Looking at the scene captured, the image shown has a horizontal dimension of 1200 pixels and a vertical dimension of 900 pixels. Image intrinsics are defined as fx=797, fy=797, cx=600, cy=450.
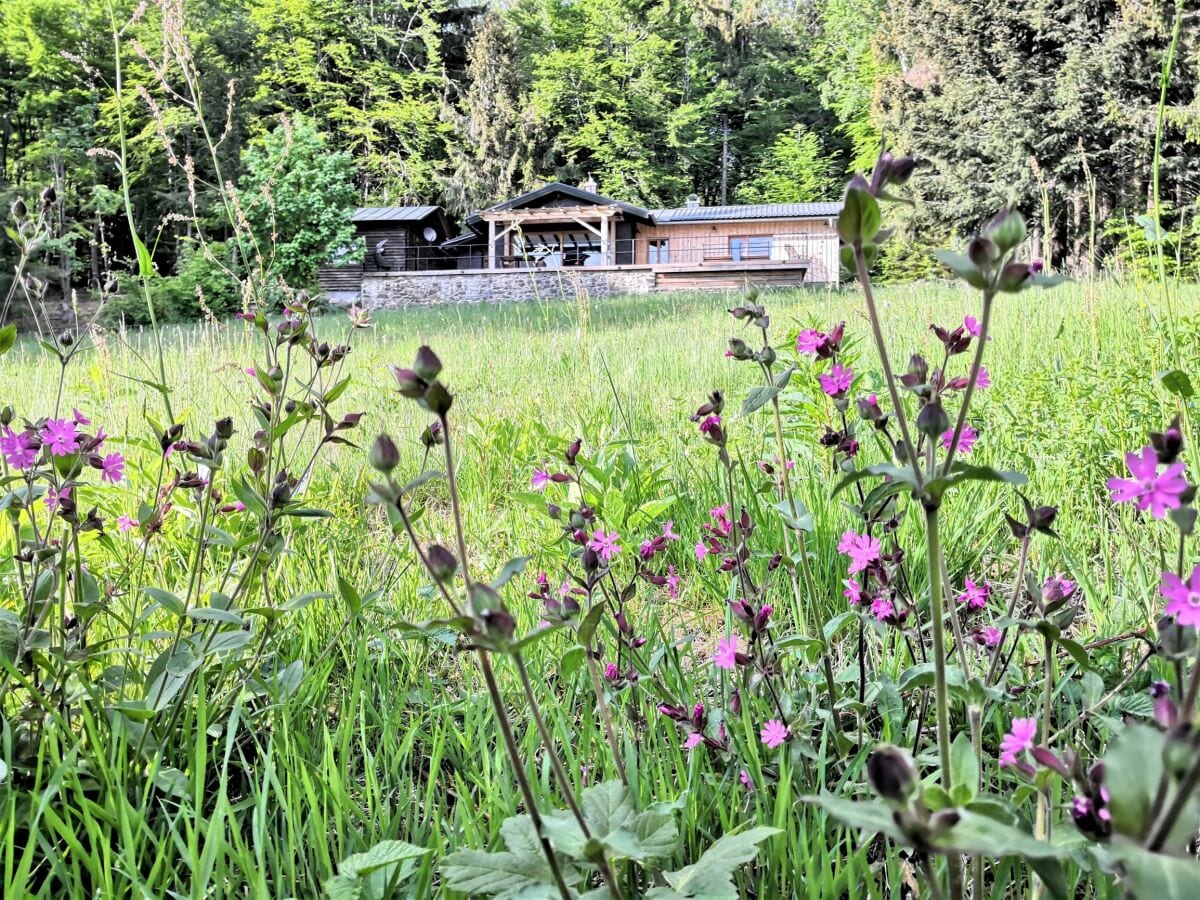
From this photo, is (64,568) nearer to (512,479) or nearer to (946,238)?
(512,479)

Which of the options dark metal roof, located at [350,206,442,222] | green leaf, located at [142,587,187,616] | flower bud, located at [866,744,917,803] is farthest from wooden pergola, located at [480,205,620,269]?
flower bud, located at [866,744,917,803]

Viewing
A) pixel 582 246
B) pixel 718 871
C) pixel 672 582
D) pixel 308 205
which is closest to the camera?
pixel 718 871

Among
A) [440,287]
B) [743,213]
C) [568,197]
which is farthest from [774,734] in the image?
[743,213]

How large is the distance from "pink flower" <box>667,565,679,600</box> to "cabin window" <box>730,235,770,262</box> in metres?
23.6

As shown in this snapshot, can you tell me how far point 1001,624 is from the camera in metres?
0.61

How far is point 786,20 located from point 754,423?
34666 mm

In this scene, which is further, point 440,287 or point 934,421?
point 440,287

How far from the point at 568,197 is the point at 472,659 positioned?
2267 centimetres

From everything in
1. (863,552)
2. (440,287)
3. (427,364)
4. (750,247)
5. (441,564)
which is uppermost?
(750,247)

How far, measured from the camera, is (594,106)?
3067cm

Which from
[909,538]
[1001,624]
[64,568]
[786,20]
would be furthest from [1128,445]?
[786,20]

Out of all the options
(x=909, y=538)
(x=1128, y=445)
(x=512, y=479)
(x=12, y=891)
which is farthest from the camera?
(x=512, y=479)

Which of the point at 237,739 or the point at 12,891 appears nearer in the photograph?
the point at 12,891

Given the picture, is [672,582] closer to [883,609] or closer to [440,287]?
[883,609]
